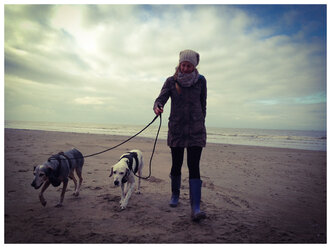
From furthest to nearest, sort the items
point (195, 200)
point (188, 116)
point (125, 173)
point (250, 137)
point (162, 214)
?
1. point (250, 137)
2. point (125, 173)
3. point (188, 116)
4. point (162, 214)
5. point (195, 200)

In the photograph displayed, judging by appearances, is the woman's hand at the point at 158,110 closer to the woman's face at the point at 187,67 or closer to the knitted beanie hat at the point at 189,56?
the woman's face at the point at 187,67

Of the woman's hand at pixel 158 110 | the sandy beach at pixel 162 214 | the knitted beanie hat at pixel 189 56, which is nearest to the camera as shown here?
the sandy beach at pixel 162 214

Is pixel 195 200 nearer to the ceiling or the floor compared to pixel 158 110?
nearer to the floor

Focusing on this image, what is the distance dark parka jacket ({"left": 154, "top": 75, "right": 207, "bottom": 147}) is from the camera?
2.94m

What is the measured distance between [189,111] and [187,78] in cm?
54

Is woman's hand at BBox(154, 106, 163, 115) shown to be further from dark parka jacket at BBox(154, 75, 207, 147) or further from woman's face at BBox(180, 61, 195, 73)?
woman's face at BBox(180, 61, 195, 73)

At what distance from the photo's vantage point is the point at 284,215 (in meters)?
3.11

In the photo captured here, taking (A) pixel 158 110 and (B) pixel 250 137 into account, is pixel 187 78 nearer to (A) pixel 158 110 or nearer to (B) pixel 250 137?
(A) pixel 158 110

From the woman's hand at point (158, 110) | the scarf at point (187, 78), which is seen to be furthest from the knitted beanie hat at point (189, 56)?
the woman's hand at point (158, 110)

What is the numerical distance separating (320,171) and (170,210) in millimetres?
6526

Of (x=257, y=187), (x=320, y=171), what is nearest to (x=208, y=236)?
(x=257, y=187)

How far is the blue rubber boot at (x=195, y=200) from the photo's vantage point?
261 cm

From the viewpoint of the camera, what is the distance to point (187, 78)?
2934 mm

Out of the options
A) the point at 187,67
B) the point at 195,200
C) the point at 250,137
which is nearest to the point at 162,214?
the point at 195,200
